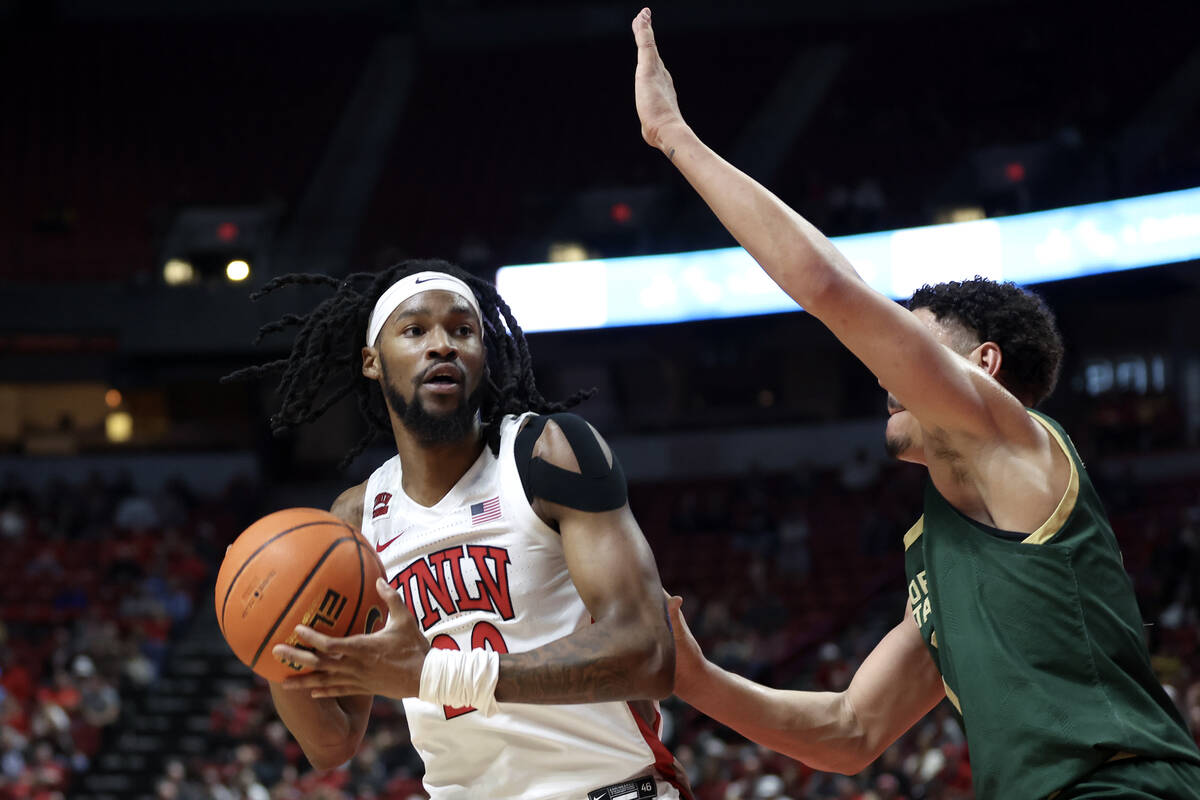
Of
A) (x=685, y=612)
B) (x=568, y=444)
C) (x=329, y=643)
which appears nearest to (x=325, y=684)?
(x=329, y=643)

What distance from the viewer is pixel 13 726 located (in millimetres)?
11633

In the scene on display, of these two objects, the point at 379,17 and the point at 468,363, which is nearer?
the point at 468,363

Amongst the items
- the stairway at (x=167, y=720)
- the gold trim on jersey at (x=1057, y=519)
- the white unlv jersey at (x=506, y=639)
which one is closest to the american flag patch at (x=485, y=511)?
the white unlv jersey at (x=506, y=639)

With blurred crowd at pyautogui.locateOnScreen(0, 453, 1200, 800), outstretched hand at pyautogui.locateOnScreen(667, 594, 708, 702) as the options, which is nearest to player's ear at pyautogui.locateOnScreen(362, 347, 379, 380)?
outstretched hand at pyautogui.locateOnScreen(667, 594, 708, 702)

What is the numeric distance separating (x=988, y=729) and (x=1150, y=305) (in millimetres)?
16892

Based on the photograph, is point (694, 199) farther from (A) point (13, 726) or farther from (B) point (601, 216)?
(A) point (13, 726)

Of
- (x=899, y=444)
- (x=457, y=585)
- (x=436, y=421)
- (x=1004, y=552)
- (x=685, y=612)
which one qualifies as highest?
(x=685, y=612)

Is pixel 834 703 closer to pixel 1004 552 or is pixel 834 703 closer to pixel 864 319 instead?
pixel 1004 552

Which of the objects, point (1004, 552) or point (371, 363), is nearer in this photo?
point (1004, 552)

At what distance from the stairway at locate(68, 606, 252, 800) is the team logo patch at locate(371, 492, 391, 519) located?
9959mm

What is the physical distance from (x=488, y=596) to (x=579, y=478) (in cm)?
36

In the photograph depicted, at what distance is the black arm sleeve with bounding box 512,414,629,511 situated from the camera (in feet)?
9.28

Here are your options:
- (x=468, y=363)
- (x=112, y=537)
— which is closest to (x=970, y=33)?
(x=112, y=537)

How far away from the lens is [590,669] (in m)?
2.61
